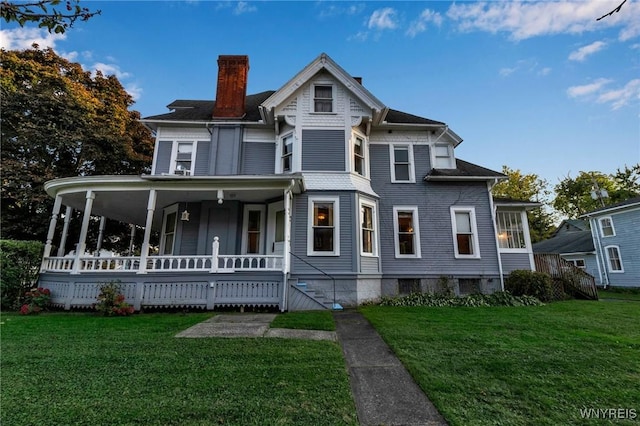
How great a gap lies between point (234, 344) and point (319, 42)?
473 inches

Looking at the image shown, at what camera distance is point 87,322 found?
Answer: 648cm

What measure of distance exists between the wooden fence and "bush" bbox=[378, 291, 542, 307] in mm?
3045

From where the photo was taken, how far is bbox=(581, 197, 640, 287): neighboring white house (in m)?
16.5

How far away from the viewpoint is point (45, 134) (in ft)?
44.5

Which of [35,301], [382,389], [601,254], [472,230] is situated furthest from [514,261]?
[35,301]

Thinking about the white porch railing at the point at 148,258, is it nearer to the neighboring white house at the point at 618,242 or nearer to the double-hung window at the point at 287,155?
the double-hung window at the point at 287,155

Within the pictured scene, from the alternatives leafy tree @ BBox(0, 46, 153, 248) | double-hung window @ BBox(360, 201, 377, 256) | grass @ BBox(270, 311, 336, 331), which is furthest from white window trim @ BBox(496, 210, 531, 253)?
leafy tree @ BBox(0, 46, 153, 248)

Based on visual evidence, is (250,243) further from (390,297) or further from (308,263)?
(390,297)

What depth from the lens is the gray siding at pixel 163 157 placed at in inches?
440

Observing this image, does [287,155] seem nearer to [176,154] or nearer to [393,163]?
[393,163]

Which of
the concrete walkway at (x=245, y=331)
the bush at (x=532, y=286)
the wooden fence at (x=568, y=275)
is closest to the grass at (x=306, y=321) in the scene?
the concrete walkway at (x=245, y=331)

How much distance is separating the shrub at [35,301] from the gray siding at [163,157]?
527cm

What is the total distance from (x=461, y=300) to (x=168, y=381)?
9588mm

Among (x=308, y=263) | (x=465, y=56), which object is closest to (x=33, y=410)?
(x=308, y=263)
